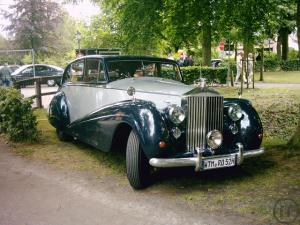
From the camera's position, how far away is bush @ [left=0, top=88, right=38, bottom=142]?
8.29 m

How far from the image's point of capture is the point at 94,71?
7.12m

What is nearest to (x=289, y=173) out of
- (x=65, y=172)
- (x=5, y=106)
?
(x=65, y=172)

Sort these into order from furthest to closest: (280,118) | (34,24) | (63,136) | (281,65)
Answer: (34,24), (281,65), (280,118), (63,136)

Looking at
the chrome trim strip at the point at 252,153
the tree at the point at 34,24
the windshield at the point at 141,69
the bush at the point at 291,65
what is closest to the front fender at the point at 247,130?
the chrome trim strip at the point at 252,153

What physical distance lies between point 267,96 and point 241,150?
1040 cm

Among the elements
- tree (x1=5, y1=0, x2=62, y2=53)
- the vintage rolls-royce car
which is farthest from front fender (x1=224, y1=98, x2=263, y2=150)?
tree (x1=5, y1=0, x2=62, y2=53)

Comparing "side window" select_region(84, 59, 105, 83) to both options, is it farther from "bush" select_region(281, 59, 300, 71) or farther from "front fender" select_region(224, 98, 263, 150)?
"bush" select_region(281, 59, 300, 71)

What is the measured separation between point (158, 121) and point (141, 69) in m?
2.15

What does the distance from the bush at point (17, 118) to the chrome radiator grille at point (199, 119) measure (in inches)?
164

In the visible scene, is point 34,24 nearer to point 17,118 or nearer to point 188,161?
point 17,118

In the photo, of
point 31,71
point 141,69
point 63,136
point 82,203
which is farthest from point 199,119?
point 31,71

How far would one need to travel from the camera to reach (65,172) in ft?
21.0

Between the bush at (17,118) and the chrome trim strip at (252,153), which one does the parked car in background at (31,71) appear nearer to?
the bush at (17,118)

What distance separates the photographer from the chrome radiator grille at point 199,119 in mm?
5359
